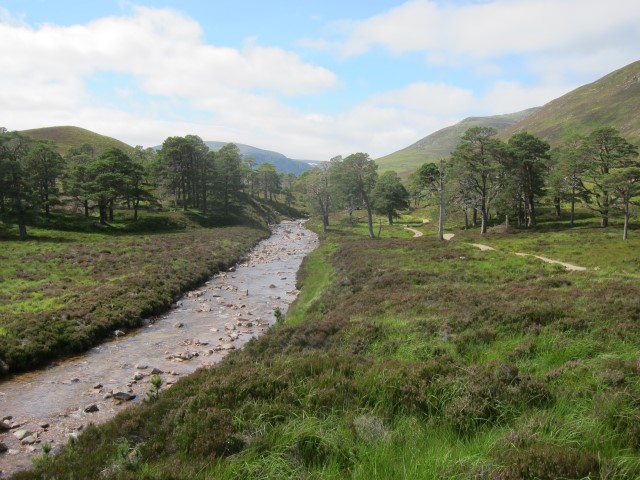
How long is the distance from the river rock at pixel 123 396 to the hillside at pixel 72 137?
13394cm

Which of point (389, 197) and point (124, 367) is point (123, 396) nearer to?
point (124, 367)

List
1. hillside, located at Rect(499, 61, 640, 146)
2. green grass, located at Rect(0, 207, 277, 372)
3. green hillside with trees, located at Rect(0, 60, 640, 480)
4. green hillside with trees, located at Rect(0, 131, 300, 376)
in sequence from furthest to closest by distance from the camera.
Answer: hillside, located at Rect(499, 61, 640, 146), green hillside with trees, located at Rect(0, 131, 300, 376), green grass, located at Rect(0, 207, 277, 372), green hillside with trees, located at Rect(0, 60, 640, 480)

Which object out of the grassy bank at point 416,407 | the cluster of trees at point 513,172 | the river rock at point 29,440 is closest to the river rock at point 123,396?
the river rock at point 29,440

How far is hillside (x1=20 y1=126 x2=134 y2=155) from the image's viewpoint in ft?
429

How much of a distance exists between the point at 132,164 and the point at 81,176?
8.74 meters

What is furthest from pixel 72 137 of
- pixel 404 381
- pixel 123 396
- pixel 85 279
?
pixel 404 381

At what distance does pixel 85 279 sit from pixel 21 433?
22349 mm

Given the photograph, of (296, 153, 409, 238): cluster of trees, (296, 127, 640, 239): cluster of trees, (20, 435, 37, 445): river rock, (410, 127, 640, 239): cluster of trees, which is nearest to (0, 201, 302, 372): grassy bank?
(20, 435, 37, 445): river rock

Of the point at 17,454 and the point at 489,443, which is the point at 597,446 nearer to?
the point at 489,443

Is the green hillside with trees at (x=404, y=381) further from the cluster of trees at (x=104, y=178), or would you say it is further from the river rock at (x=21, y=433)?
the cluster of trees at (x=104, y=178)

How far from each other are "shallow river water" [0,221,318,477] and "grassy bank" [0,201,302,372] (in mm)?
1159

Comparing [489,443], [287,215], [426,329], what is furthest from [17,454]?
[287,215]

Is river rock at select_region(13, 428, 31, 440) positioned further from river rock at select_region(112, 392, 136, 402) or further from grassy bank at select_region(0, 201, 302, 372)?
grassy bank at select_region(0, 201, 302, 372)

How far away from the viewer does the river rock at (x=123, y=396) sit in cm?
1327
